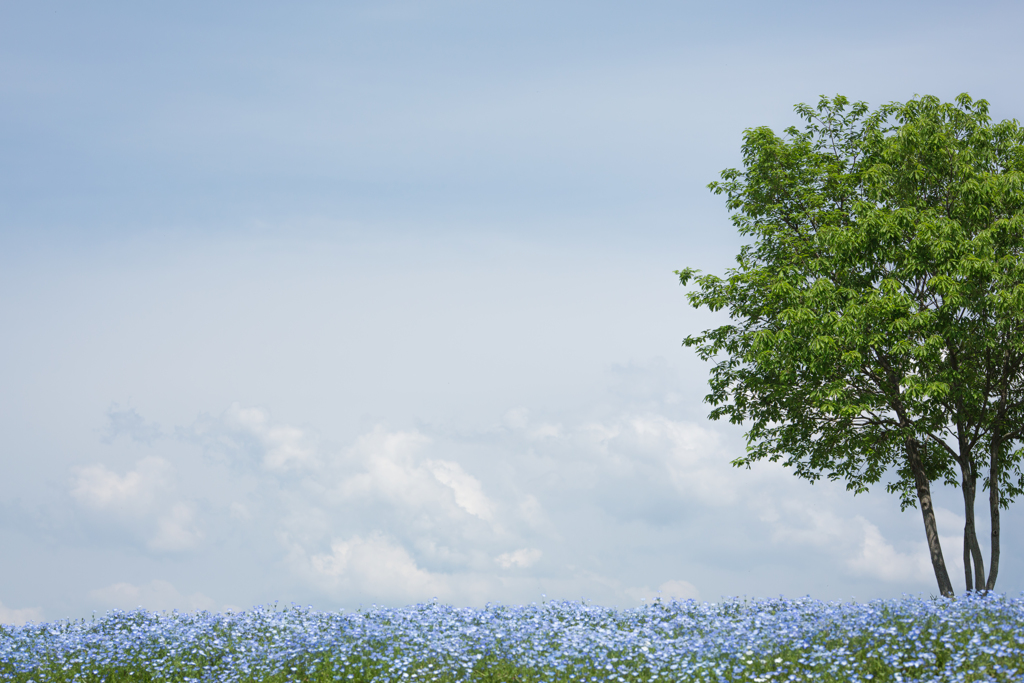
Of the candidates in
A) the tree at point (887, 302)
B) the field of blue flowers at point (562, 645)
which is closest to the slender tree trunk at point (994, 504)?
the tree at point (887, 302)

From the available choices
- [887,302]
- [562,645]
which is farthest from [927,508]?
[562,645]

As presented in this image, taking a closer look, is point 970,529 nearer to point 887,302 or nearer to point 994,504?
point 994,504

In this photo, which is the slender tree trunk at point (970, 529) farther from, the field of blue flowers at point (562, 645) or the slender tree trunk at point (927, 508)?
the field of blue flowers at point (562, 645)

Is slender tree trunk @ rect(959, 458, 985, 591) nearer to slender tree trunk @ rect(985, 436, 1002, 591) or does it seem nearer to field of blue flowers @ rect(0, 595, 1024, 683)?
slender tree trunk @ rect(985, 436, 1002, 591)

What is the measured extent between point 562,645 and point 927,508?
12.5 metres

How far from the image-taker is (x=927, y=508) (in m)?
19.6

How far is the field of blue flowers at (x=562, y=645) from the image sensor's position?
1065cm

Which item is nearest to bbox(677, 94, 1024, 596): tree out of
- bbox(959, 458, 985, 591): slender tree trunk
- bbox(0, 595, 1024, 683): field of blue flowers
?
bbox(959, 458, 985, 591): slender tree trunk

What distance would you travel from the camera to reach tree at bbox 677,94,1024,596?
56.4 ft

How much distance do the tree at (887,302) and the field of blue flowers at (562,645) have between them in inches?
236

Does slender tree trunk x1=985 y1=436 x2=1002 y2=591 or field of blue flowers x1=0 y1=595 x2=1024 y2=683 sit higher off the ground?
slender tree trunk x1=985 y1=436 x2=1002 y2=591

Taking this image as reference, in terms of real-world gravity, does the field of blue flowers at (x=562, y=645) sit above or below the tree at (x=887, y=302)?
below

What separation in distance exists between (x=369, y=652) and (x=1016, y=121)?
19458 mm

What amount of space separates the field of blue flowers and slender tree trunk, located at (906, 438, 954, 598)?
618 cm
